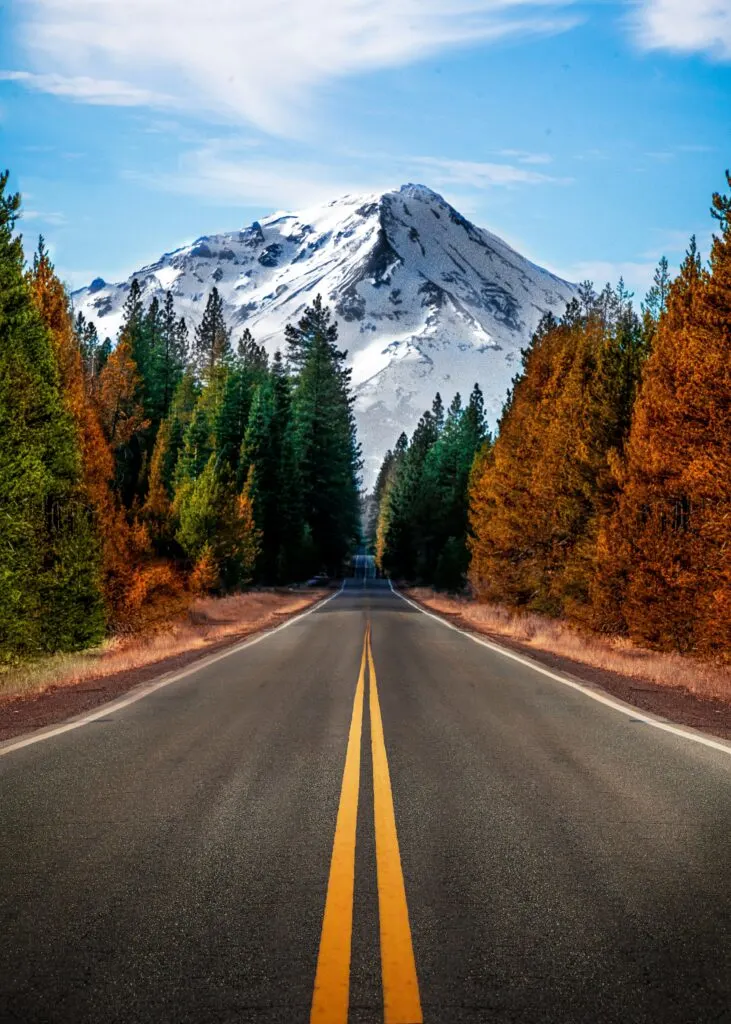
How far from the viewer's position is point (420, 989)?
342 cm

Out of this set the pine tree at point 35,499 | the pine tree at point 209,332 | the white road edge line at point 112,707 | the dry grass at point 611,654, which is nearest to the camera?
the white road edge line at point 112,707

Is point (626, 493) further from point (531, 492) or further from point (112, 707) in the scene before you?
point (112, 707)

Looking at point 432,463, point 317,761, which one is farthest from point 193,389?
point 317,761

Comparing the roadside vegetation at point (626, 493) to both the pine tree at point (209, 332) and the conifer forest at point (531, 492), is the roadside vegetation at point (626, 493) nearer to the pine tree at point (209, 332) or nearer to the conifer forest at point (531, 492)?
the conifer forest at point (531, 492)

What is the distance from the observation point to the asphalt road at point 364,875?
11.2 ft

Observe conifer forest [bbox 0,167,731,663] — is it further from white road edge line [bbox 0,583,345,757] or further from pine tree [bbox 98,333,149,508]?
white road edge line [bbox 0,583,345,757]

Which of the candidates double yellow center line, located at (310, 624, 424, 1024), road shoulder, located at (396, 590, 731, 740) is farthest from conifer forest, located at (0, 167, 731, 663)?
double yellow center line, located at (310, 624, 424, 1024)

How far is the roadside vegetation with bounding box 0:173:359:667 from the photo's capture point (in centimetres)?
1552

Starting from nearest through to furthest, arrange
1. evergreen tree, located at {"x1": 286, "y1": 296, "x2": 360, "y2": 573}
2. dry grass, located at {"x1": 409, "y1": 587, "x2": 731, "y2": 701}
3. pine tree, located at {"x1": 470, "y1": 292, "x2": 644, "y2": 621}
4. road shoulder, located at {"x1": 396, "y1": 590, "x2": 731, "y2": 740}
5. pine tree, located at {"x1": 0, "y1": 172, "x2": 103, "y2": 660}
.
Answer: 1. road shoulder, located at {"x1": 396, "y1": 590, "x2": 731, "y2": 740}
2. pine tree, located at {"x1": 0, "y1": 172, "x2": 103, "y2": 660}
3. dry grass, located at {"x1": 409, "y1": 587, "x2": 731, "y2": 701}
4. pine tree, located at {"x1": 470, "y1": 292, "x2": 644, "y2": 621}
5. evergreen tree, located at {"x1": 286, "y1": 296, "x2": 360, "y2": 573}

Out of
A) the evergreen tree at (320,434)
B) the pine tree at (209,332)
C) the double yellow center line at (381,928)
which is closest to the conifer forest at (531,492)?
the double yellow center line at (381,928)

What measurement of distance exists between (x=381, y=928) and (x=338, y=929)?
8.2 inches

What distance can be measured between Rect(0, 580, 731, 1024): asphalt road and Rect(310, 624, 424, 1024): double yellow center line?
15 mm

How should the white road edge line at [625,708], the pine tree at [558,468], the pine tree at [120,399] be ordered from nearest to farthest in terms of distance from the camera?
the white road edge line at [625,708], the pine tree at [558,468], the pine tree at [120,399]

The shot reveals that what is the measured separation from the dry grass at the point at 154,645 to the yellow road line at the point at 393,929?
8.91 m
